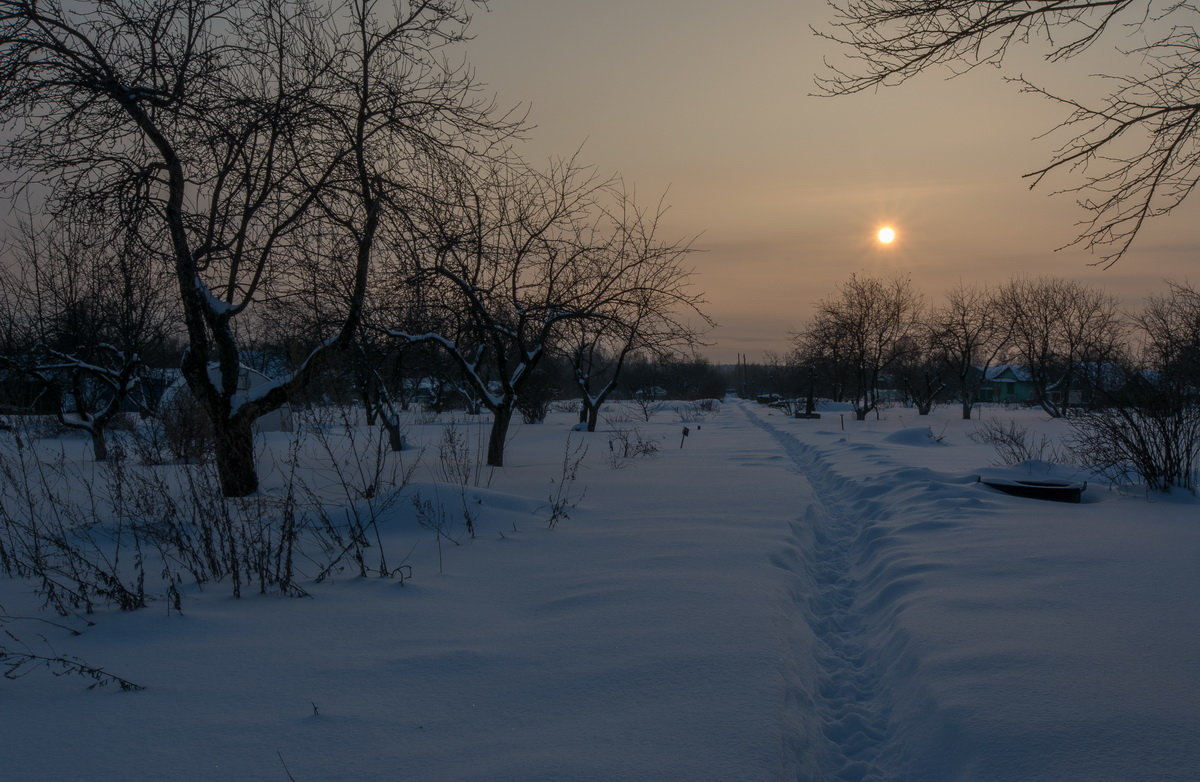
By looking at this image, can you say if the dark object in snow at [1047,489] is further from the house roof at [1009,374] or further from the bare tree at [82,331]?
the house roof at [1009,374]

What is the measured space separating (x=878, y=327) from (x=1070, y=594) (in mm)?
31857

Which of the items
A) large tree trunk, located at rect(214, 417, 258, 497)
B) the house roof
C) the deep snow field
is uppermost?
the house roof

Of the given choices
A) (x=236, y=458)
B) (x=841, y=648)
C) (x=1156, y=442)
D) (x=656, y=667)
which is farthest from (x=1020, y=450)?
(x=236, y=458)

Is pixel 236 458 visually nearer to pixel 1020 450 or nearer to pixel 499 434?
pixel 499 434

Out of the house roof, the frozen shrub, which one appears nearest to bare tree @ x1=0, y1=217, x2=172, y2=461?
the frozen shrub

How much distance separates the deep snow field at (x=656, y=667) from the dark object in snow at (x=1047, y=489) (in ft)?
5.54

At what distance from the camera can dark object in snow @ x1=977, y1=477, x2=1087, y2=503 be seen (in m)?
8.60

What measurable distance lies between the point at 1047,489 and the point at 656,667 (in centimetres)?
736

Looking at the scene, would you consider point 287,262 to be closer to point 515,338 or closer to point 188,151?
point 188,151

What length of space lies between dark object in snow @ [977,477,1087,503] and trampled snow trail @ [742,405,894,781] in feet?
5.87

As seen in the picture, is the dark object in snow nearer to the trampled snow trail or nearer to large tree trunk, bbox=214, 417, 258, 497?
the trampled snow trail

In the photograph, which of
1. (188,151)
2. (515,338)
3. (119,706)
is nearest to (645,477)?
(515,338)

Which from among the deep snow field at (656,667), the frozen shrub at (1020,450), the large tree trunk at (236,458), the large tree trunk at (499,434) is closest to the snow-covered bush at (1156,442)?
the frozen shrub at (1020,450)

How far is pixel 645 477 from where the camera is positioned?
11461mm
